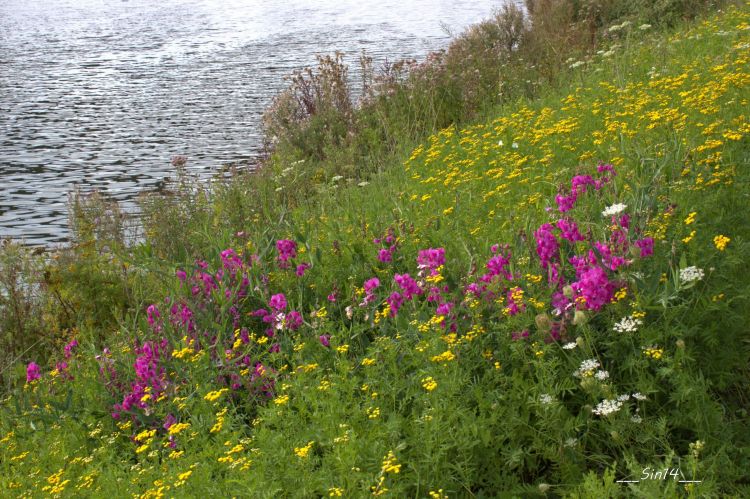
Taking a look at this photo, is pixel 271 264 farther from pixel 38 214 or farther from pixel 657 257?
pixel 38 214

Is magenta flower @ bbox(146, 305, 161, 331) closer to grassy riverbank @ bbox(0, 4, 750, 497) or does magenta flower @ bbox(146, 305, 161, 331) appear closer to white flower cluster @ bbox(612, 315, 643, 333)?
grassy riverbank @ bbox(0, 4, 750, 497)

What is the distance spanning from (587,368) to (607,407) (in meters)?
0.19

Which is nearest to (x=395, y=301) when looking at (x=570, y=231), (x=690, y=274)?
(x=570, y=231)

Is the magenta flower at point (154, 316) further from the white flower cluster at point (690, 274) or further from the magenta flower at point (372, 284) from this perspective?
the white flower cluster at point (690, 274)

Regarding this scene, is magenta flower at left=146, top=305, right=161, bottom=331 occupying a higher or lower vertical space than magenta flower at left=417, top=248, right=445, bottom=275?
lower

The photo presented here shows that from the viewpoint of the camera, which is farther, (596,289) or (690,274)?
(596,289)

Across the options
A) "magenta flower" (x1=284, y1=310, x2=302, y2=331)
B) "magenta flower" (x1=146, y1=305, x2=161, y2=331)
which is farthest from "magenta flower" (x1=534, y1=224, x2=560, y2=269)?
"magenta flower" (x1=146, y1=305, x2=161, y2=331)

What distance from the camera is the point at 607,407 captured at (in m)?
3.29

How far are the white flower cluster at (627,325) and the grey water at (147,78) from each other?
8.83m

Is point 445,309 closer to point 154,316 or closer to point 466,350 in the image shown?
point 466,350

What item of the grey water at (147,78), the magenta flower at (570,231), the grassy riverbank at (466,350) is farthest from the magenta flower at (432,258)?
the grey water at (147,78)

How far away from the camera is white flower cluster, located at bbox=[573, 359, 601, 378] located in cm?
337

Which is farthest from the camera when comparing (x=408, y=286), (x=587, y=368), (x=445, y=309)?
(x=408, y=286)

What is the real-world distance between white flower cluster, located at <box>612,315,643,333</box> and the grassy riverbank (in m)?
0.02
